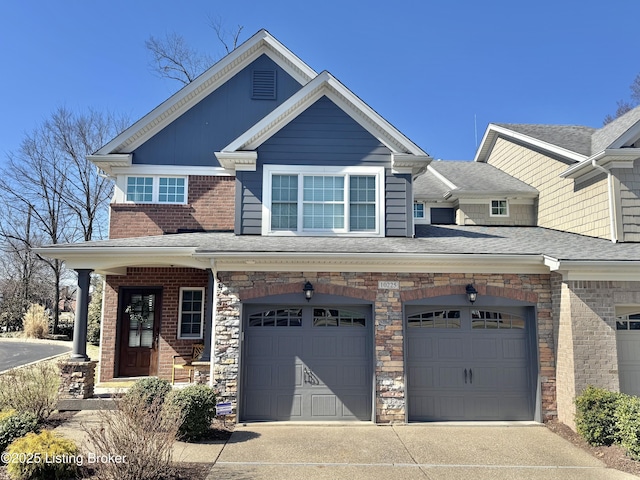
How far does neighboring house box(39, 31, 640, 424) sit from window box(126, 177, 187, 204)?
41 mm

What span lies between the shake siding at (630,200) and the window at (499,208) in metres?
5.48

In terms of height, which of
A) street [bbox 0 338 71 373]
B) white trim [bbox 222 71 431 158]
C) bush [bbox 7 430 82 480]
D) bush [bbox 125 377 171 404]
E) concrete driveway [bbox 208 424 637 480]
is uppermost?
white trim [bbox 222 71 431 158]

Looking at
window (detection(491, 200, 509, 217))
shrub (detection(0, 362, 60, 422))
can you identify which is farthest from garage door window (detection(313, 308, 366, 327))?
window (detection(491, 200, 509, 217))

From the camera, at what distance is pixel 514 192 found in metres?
15.3

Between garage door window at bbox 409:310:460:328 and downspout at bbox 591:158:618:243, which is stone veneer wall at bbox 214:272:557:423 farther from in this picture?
downspout at bbox 591:158:618:243

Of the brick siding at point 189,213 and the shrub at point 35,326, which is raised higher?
the brick siding at point 189,213

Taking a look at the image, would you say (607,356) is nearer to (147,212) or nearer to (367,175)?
A: (367,175)

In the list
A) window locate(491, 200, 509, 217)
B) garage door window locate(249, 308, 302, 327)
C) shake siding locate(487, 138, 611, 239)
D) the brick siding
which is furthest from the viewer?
window locate(491, 200, 509, 217)

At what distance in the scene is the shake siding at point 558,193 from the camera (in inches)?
433

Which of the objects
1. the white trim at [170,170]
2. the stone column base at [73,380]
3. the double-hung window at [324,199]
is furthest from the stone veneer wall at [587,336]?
the stone column base at [73,380]

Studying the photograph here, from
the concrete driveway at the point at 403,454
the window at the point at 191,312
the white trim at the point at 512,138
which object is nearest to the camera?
the concrete driveway at the point at 403,454

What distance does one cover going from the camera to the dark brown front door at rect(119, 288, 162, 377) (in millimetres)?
12156

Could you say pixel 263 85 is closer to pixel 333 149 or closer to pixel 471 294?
pixel 333 149

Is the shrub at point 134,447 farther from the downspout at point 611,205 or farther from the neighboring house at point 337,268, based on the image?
the downspout at point 611,205
